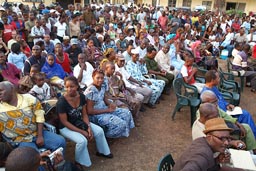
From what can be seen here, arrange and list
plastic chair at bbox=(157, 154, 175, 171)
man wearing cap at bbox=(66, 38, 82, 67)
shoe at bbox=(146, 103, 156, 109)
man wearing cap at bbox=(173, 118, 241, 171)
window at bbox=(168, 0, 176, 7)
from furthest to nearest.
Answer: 1. window at bbox=(168, 0, 176, 7)
2. man wearing cap at bbox=(66, 38, 82, 67)
3. shoe at bbox=(146, 103, 156, 109)
4. plastic chair at bbox=(157, 154, 175, 171)
5. man wearing cap at bbox=(173, 118, 241, 171)

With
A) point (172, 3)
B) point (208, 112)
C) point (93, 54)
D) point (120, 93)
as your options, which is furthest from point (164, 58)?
point (172, 3)

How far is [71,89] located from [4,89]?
0.85 meters

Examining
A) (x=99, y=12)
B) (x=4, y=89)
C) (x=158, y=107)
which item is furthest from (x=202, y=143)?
(x=99, y=12)

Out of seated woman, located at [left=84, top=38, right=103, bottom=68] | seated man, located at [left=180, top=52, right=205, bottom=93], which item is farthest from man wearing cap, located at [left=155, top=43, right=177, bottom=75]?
seated woman, located at [left=84, top=38, right=103, bottom=68]

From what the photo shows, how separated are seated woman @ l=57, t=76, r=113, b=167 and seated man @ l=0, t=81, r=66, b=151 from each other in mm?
220

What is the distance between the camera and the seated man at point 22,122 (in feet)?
9.49

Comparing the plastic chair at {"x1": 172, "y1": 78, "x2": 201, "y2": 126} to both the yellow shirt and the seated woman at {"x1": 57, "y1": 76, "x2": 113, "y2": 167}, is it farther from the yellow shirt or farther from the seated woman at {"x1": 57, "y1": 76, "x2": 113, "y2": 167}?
the yellow shirt

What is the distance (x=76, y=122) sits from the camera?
141 inches

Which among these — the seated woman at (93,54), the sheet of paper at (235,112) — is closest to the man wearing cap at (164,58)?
the seated woman at (93,54)

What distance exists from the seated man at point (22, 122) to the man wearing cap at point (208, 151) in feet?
5.90

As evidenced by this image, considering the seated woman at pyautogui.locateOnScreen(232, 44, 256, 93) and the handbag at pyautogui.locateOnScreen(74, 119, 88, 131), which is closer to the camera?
the handbag at pyautogui.locateOnScreen(74, 119, 88, 131)

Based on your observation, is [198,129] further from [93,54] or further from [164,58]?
[93,54]

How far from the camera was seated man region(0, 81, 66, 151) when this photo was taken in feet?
A: 9.49

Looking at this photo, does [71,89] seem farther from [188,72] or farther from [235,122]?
[188,72]
